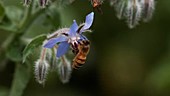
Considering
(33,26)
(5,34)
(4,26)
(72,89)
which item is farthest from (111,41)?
(4,26)

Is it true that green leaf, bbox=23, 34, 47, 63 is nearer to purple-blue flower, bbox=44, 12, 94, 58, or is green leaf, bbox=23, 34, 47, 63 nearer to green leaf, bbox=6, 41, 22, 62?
purple-blue flower, bbox=44, 12, 94, 58

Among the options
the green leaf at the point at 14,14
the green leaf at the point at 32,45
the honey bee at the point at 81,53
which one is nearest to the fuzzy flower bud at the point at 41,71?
the green leaf at the point at 32,45

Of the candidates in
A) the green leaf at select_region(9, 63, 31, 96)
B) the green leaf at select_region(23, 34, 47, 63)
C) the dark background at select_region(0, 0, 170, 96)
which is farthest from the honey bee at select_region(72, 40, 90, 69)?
the dark background at select_region(0, 0, 170, 96)

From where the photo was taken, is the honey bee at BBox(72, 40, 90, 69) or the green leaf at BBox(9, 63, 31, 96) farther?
the green leaf at BBox(9, 63, 31, 96)

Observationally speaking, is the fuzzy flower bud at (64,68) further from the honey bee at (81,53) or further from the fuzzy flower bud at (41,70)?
the honey bee at (81,53)

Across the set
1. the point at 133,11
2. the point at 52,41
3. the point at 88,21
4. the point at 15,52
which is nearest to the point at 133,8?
the point at 133,11

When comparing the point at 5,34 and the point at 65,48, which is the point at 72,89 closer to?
Answer: the point at 5,34

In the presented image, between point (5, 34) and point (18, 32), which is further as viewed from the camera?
point (5, 34)

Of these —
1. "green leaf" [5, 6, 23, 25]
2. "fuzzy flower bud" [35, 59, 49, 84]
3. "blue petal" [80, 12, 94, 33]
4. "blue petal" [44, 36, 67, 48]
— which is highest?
"green leaf" [5, 6, 23, 25]
